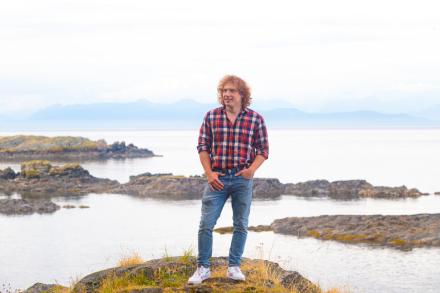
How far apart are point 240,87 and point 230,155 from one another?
1148mm

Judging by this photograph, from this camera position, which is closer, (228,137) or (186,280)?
(228,137)

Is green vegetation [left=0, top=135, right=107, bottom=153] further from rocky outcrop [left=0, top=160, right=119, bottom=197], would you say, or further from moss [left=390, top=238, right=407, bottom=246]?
moss [left=390, top=238, right=407, bottom=246]

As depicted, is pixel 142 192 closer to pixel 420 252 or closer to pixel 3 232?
pixel 3 232

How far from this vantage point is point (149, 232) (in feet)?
197

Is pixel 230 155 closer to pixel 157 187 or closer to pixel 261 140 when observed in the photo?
pixel 261 140

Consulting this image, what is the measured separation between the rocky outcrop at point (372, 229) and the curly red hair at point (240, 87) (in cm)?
3983

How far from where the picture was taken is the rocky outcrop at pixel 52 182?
302ft

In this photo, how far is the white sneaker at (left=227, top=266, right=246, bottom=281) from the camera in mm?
11023

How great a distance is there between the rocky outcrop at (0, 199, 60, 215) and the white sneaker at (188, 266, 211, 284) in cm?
6302

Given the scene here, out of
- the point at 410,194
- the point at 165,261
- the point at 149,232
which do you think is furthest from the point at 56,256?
the point at 410,194

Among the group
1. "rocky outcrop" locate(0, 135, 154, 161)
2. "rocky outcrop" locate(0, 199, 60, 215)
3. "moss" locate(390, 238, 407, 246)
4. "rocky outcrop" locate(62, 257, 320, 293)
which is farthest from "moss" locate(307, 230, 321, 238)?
"rocky outcrop" locate(0, 135, 154, 161)

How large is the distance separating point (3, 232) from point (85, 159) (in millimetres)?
124616

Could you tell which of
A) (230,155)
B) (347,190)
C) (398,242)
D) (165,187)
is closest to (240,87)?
(230,155)

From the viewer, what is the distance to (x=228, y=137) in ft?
35.6
